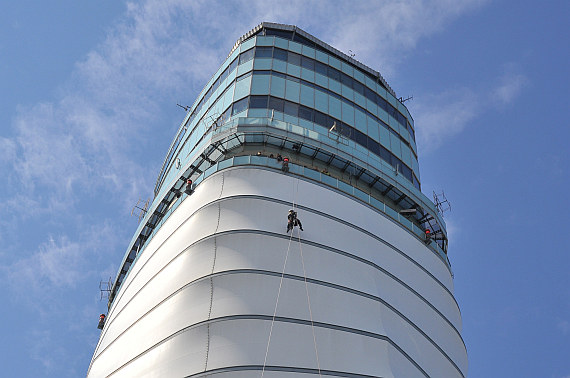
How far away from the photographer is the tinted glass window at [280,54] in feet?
165

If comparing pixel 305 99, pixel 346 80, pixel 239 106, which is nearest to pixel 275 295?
pixel 239 106

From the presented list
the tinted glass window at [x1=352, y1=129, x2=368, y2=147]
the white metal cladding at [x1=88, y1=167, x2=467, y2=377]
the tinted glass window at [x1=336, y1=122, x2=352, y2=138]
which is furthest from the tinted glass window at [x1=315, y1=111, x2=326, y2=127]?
the white metal cladding at [x1=88, y1=167, x2=467, y2=377]

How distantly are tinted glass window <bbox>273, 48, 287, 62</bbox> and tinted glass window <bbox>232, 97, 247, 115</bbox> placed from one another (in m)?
5.18

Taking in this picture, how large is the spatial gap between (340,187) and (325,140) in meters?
3.99

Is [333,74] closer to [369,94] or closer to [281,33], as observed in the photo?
[369,94]

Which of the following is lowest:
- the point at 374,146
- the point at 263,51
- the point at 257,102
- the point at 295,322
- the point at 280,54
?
the point at 295,322

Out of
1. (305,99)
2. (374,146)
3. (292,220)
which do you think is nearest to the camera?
(292,220)

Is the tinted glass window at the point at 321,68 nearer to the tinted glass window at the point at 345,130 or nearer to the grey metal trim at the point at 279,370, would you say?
the tinted glass window at the point at 345,130

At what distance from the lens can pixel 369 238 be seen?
1598 inches

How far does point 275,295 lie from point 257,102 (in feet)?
51.0

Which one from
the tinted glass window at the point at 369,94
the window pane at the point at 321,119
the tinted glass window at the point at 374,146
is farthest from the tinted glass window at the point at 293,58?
the tinted glass window at the point at 374,146

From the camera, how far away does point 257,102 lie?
4634 centimetres

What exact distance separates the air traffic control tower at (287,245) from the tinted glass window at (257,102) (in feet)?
0.41

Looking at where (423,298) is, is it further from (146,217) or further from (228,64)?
(228,64)
